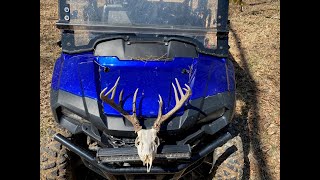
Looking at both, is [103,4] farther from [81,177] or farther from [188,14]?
[81,177]

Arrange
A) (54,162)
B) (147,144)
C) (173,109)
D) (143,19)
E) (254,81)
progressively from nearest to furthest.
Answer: (147,144) < (173,109) < (54,162) < (143,19) < (254,81)

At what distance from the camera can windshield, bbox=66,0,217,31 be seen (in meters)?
3.54

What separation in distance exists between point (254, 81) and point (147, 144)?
416 centimetres

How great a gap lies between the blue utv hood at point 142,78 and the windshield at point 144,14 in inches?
16.1

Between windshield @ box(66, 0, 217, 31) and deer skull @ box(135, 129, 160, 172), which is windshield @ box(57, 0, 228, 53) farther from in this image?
deer skull @ box(135, 129, 160, 172)

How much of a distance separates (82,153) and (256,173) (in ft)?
7.15

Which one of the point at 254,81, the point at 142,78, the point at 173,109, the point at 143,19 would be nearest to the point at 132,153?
the point at 173,109

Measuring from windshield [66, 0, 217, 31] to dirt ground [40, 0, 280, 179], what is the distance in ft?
5.30

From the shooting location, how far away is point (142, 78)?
302 cm

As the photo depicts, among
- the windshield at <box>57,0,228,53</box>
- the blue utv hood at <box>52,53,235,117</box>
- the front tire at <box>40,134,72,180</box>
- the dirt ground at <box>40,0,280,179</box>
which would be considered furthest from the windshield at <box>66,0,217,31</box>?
the dirt ground at <box>40,0,280,179</box>

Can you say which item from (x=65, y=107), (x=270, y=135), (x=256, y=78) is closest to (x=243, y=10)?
(x=256, y=78)

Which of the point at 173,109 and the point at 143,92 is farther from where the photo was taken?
the point at 143,92

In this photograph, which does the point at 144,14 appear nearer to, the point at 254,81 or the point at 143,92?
the point at 143,92

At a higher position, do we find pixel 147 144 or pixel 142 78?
pixel 142 78
